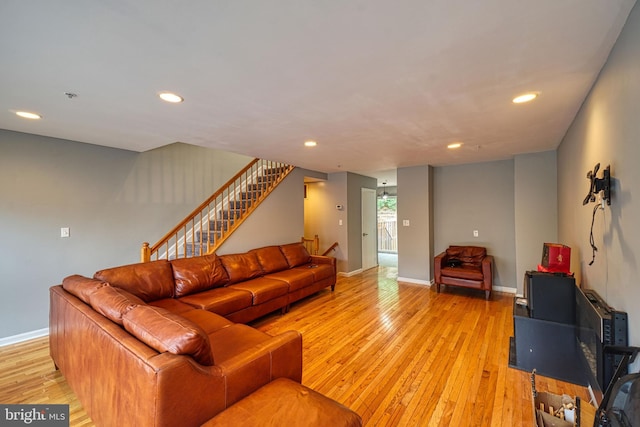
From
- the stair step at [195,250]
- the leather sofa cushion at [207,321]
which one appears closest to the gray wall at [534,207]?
the leather sofa cushion at [207,321]

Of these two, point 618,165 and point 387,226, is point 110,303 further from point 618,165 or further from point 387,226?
point 387,226

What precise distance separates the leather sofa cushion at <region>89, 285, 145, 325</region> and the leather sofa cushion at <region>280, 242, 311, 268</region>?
299 cm

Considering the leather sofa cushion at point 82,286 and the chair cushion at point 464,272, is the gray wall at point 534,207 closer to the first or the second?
the chair cushion at point 464,272

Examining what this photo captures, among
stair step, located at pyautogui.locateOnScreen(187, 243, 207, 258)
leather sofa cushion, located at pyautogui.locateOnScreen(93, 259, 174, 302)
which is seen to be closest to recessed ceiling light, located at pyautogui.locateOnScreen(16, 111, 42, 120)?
leather sofa cushion, located at pyautogui.locateOnScreen(93, 259, 174, 302)

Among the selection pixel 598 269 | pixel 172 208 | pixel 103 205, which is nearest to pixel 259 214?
pixel 172 208

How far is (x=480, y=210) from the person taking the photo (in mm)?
5047

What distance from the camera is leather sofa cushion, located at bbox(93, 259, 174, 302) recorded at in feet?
9.05

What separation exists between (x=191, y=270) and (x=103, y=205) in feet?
5.38

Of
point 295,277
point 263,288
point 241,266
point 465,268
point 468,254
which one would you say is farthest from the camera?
point 468,254

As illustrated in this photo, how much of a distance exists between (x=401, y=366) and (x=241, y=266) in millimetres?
2418

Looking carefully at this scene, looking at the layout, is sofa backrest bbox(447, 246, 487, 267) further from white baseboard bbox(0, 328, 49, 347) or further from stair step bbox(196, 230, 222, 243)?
white baseboard bbox(0, 328, 49, 347)

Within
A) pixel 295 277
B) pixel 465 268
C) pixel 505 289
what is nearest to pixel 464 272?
pixel 465 268

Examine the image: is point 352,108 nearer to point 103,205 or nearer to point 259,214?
point 259,214

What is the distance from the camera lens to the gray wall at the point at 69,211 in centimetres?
304
